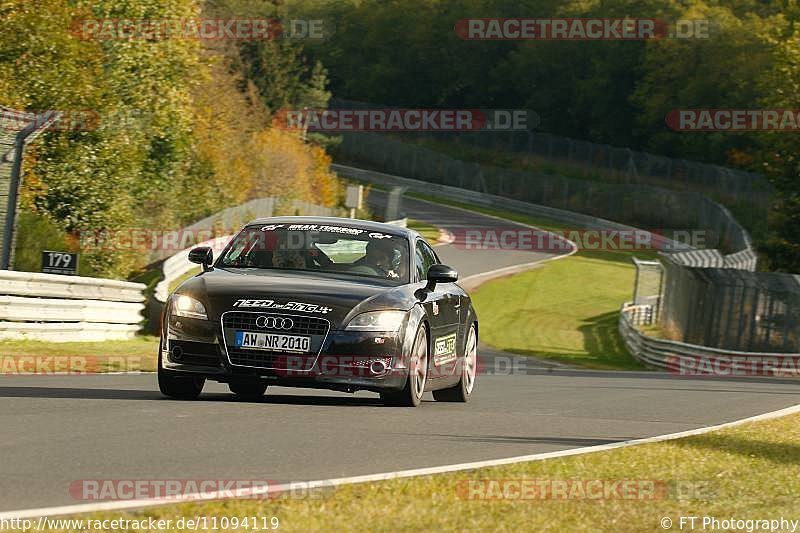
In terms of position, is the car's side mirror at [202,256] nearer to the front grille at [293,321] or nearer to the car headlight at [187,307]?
the car headlight at [187,307]

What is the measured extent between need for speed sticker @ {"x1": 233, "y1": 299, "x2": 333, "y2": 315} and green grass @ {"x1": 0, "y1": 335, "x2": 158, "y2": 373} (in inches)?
201

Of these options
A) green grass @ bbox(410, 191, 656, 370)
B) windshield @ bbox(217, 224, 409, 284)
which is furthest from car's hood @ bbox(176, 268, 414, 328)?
green grass @ bbox(410, 191, 656, 370)

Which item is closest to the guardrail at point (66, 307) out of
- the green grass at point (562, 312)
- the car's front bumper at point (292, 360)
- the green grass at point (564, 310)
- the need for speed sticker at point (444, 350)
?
the need for speed sticker at point (444, 350)

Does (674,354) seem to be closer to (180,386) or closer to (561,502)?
(180,386)

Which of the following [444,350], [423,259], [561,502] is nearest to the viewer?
[561,502]

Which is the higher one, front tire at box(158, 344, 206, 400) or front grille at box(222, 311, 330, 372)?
front grille at box(222, 311, 330, 372)

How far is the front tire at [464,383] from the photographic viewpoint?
14720mm

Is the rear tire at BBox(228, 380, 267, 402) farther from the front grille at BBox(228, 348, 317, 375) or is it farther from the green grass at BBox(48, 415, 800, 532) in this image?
→ the green grass at BBox(48, 415, 800, 532)

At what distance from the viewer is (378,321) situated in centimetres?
1195

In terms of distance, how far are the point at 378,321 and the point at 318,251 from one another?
4.49 ft

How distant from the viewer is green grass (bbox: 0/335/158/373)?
673 inches

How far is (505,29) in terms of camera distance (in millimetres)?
115688

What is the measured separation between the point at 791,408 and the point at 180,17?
32.9m

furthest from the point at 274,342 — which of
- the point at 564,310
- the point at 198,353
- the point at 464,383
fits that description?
the point at 564,310
